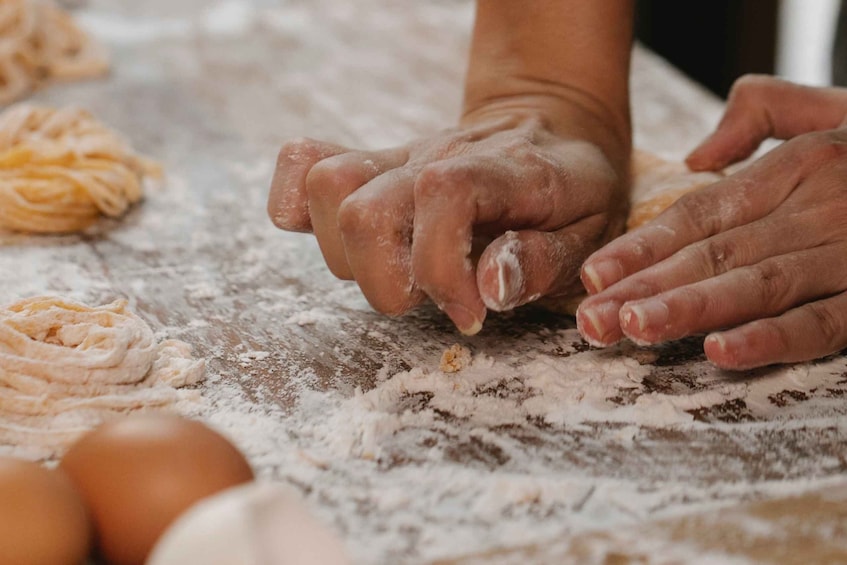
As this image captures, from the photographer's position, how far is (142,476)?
0.68 metres

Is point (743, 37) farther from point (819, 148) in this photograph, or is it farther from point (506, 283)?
point (506, 283)

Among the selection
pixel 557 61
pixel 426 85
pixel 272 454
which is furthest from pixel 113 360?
pixel 426 85

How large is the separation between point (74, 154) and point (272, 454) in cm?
82

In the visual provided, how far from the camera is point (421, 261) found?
0.90 meters

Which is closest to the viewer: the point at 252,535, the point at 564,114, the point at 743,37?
the point at 252,535

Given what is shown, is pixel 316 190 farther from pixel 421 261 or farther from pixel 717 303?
pixel 717 303

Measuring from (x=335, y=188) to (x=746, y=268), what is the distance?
1.48 ft

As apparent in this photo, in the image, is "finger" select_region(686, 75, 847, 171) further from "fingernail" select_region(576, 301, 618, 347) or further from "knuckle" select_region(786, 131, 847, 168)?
"fingernail" select_region(576, 301, 618, 347)

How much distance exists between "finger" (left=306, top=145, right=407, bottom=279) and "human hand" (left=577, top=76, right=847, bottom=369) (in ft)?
0.87

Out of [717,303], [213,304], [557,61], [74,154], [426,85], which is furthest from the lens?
[426,85]

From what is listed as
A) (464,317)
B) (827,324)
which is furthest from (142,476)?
(827,324)

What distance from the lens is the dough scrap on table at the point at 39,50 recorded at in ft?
6.82

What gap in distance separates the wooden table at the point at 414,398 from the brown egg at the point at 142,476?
0.11m

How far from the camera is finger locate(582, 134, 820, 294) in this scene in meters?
1.01
